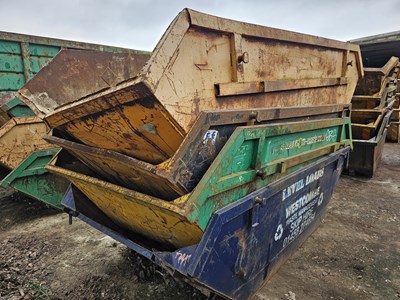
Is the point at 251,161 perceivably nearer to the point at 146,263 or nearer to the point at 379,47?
the point at 146,263

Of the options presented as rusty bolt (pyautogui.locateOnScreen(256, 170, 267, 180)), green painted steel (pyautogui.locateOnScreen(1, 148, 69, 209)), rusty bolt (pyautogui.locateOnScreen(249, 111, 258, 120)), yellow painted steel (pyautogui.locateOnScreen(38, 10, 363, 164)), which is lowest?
green painted steel (pyautogui.locateOnScreen(1, 148, 69, 209))

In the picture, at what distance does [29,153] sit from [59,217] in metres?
0.94

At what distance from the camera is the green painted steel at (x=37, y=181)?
3621mm

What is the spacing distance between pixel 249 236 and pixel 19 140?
10.7 feet

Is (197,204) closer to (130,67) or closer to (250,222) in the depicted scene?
(250,222)

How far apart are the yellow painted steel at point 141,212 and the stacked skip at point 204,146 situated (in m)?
0.01

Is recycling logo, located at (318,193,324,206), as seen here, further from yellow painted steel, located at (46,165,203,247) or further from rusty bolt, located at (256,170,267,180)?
yellow painted steel, located at (46,165,203,247)

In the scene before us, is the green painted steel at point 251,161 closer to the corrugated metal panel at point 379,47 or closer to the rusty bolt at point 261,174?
the rusty bolt at point 261,174

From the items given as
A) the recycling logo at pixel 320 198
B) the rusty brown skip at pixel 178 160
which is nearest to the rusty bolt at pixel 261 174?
the rusty brown skip at pixel 178 160

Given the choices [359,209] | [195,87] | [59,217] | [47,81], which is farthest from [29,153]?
[359,209]

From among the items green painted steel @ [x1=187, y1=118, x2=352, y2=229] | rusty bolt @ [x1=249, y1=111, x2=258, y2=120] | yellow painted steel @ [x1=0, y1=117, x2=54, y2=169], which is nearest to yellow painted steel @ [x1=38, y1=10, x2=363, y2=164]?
rusty bolt @ [x1=249, y1=111, x2=258, y2=120]

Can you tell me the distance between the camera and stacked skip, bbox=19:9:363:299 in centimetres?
150

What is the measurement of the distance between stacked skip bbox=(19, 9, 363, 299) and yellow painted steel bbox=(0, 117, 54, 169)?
1600 millimetres

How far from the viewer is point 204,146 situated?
1597 mm
